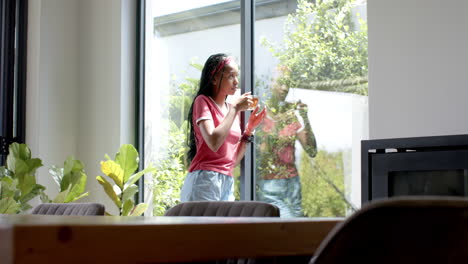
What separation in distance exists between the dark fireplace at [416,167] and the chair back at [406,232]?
200cm

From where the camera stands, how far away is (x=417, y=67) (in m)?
3.38

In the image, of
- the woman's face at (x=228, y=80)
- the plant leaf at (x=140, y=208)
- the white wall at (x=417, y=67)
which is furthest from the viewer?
the plant leaf at (x=140, y=208)

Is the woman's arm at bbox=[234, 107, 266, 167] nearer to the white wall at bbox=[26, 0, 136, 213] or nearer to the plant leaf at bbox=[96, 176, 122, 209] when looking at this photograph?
the plant leaf at bbox=[96, 176, 122, 209]

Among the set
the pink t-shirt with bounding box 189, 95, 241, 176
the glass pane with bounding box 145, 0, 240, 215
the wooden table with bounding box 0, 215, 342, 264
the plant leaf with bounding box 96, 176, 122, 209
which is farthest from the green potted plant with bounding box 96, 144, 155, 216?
the wooden table with bounding box 0, 215, 342, 264

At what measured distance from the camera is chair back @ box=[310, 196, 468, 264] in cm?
78

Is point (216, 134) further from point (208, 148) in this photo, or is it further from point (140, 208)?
point (140, 208)

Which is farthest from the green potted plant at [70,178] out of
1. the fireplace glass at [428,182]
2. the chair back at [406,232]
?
the chair back at [406,232]

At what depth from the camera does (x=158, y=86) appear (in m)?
5.20

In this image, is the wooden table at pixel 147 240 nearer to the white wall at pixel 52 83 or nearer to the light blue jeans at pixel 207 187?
the light blue jeans at pixel 207 187

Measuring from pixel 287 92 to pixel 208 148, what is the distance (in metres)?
0.65

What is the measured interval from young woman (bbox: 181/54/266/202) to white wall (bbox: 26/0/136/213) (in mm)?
1248

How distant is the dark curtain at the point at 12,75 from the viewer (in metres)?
5.21

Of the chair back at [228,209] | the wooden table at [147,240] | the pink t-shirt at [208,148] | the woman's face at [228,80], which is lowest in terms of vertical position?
the chair back at [228,209]

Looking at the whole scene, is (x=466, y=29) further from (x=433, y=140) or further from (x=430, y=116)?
(x=433, y=140)
